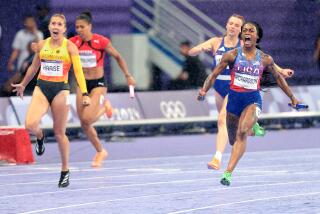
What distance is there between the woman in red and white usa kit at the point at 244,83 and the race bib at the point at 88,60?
12.4 ft

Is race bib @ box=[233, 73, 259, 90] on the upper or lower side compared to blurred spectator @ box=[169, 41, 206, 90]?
upper

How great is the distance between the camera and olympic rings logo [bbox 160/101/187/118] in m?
26.1

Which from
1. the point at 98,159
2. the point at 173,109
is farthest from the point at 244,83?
the point at 173,109

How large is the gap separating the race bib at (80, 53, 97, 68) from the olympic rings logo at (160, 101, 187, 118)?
7664 millimetres

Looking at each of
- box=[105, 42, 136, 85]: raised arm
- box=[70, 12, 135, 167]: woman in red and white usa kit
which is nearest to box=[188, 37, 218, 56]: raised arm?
box=[105, 42, 136, 85]: raised arm

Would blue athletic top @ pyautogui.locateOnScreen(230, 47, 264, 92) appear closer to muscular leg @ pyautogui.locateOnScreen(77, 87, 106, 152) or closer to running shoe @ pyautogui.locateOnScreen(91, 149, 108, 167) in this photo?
muscular leg @ pyautogui.locateOnScreen(77, 87, 106, 152)

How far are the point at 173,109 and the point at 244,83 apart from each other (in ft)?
37.2

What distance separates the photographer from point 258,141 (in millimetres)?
24688

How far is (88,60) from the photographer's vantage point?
1842 centimetres

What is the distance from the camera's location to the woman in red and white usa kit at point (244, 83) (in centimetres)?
1472

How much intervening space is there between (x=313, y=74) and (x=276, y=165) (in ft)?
46.0

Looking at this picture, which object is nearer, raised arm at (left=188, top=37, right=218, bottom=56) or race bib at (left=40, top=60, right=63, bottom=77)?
race bib at (left=40, top=60, right=63, bottom=77)

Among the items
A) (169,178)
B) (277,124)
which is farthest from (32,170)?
(277,124)

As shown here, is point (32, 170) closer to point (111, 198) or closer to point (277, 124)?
point (111, 198)
